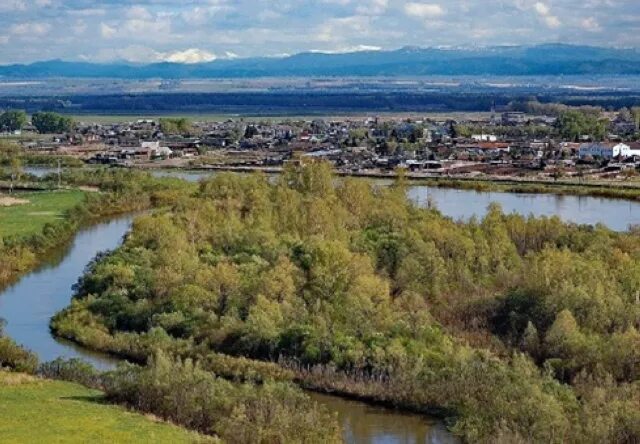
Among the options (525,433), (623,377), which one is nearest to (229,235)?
(623,377)

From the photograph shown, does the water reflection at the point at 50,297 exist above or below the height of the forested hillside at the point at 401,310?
below

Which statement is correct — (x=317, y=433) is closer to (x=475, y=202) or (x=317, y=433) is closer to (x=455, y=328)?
(x=455, y=328)

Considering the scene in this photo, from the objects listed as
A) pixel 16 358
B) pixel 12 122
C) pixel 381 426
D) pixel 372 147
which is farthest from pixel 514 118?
pixel 381 426

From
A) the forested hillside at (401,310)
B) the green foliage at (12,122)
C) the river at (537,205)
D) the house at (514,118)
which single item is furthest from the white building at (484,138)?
the forested hillside at (401,310)

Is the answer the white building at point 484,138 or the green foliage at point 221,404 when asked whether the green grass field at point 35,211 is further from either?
the white building at point 484,138

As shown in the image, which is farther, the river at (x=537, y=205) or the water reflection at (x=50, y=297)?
the river at (x=537, y=205)

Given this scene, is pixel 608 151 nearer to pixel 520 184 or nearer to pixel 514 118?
pixel 520 184
